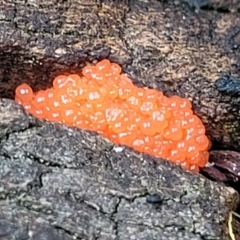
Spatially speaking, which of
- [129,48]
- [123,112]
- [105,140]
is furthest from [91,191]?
[129,48]

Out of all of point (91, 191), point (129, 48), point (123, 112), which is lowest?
point (91, 191)

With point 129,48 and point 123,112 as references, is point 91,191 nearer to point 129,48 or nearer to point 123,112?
point 123,112

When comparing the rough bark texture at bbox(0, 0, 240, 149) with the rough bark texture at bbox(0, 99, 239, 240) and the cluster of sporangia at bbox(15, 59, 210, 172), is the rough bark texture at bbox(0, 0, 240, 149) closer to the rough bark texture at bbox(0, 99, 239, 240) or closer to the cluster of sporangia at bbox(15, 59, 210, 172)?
the cluster of sporangia at bbox(15, 59, 210, 172)

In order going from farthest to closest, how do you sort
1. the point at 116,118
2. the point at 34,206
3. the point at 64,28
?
the point at 64,28 < the point at 116,118 < the point at 34,206

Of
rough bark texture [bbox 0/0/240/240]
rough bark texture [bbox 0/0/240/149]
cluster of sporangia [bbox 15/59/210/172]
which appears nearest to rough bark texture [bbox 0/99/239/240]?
rough bark texture [bbox 0/0/240/240]

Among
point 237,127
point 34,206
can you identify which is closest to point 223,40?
point 237,127

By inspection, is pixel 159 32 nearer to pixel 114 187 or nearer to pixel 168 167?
pixel 168 167
